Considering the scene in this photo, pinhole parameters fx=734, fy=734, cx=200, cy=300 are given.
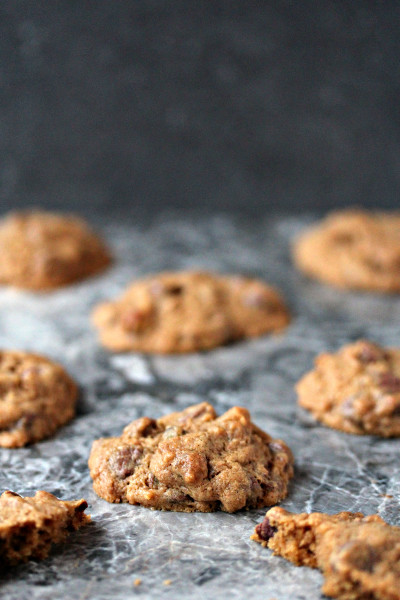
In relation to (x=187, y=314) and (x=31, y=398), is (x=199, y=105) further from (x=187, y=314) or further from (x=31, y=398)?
(x=31, y=398)

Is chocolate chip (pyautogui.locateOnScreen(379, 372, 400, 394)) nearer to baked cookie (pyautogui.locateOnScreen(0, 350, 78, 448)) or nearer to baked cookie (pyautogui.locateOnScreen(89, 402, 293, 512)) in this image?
baked cookie (pyautogui.locateOnScreen(89, 402, 293, 512))

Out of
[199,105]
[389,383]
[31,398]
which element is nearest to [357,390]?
[389,383]

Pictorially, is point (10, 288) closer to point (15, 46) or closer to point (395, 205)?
point (15, 46)

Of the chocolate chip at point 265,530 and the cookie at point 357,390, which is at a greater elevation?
the cookie at point 357,390

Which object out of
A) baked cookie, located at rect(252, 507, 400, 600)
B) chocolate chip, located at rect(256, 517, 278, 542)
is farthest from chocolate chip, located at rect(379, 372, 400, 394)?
chocolate chip, located at rect(256, 517, 278, 542)

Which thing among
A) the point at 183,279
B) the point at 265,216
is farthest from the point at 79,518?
the point at 265,216

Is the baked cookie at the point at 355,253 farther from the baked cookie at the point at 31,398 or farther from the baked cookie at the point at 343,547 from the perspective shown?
the baked cookie at the point at 343,547

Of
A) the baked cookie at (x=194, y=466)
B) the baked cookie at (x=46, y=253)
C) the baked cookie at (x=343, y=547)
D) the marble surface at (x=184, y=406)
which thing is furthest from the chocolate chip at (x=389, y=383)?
A: the baked cookie at (x=46, y=253)
